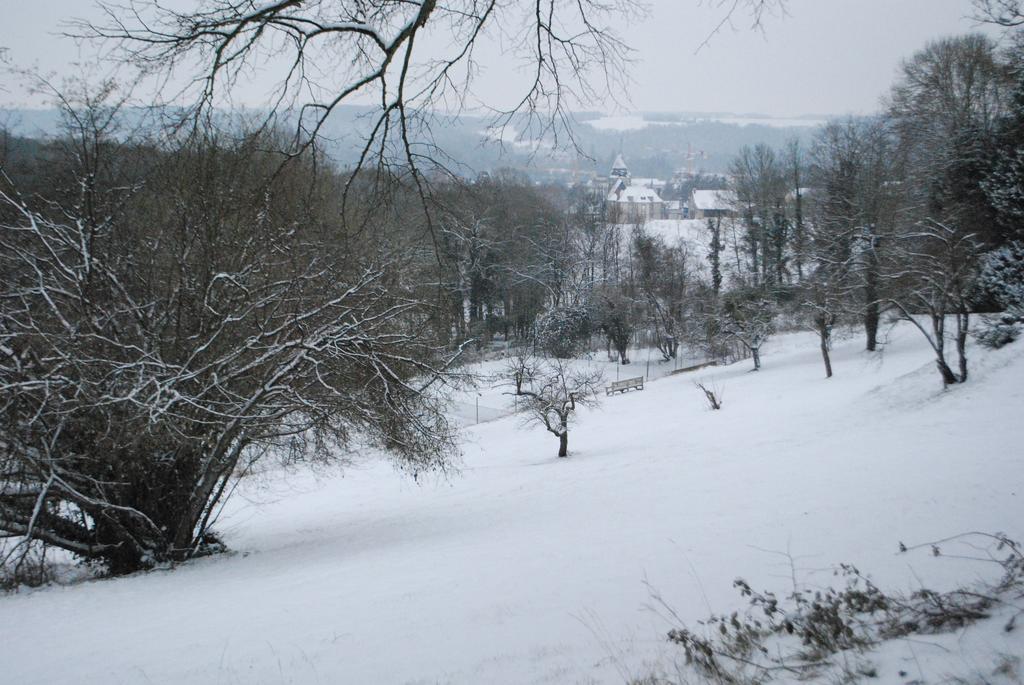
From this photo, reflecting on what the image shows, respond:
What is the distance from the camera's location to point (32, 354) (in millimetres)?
9195

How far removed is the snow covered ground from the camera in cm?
470

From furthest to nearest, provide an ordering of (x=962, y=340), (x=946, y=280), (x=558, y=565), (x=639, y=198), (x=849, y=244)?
(x=639, y=198) → (x=849, y=244) → (x=946, y=280) → (x=962, y=340) → (x=558, y=565)

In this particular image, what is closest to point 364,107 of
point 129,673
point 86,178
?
point 129,673

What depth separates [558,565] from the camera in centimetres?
721

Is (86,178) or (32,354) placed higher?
(86,178)

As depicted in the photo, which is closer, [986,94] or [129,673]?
[129,673]

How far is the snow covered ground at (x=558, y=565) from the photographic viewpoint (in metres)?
4.70

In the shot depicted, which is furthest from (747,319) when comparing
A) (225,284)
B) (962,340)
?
(225,284)

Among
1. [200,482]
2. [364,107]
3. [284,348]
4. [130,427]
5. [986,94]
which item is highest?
[986,94]

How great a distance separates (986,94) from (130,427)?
19173mm

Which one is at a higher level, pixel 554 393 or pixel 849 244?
pixel 849 244

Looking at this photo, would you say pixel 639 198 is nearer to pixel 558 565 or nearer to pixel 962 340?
pixel 962 340

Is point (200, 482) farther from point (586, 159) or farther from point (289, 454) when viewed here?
point (586, 159)

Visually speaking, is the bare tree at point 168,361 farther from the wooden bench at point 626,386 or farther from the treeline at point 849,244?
the wooden bench at point 626,386
